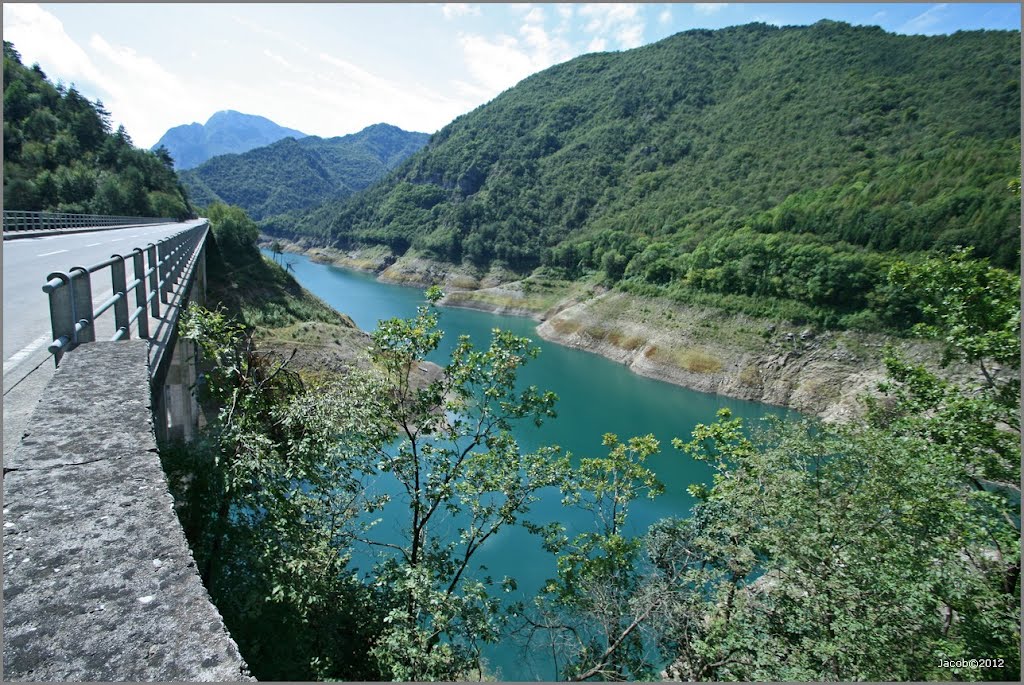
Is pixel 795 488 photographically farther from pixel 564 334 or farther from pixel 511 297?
pixel 511 297

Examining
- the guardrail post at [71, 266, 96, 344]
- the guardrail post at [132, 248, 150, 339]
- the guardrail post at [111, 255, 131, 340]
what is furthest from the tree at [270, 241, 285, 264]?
the guardrail post at [71, 266, 96, 344]

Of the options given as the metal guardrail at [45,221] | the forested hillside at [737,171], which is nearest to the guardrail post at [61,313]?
the metal guardrail at [45,221]

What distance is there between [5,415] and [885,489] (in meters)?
10.8

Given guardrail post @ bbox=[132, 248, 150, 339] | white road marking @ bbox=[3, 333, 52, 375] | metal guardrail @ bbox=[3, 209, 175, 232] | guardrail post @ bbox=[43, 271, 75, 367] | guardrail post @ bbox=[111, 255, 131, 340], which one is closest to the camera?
guardrail post @ bbox=[43, 271, 75, 367]

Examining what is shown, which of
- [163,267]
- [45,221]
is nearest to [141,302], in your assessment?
[163,267]

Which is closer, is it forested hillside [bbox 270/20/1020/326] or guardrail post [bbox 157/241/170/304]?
guardrail post [bbox 157/241/170/304]

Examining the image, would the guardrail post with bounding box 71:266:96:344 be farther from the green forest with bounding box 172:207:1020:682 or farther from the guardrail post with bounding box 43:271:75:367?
the green forest with bounding box 172:207:1020:682

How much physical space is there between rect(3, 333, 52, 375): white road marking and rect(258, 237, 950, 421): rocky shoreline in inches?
1256

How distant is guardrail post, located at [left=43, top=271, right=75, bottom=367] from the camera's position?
4.07 meters

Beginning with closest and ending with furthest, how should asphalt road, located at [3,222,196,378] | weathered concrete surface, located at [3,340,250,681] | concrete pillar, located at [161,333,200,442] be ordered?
weathered concrete surface, located at [3,340,250,681]
asphalt road, located at [3,222,196,378]
concrete pillar, located at [161,333,200,442]

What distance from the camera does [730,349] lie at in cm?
4384

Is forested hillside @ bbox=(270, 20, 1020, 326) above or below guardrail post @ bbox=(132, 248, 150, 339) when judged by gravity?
above

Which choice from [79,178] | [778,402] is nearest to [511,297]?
[778,402]

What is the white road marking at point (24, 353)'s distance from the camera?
5199 mm
